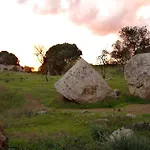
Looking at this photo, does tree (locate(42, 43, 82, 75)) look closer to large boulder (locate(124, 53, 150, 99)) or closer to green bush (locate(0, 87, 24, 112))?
green bush (locate(0, 87, 24, 112))

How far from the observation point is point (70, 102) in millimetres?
33812

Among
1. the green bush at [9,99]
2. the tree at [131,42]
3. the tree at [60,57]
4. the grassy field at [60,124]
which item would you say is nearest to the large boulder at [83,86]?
→ the grassy field at [60,124]

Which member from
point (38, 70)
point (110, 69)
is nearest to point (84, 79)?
point (110, 69)

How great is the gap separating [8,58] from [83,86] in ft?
243

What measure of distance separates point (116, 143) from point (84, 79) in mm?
22456

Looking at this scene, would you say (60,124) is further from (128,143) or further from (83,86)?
(83,86)

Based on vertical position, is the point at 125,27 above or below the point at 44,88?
above

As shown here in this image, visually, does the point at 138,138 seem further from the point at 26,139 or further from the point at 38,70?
the point at 38,70

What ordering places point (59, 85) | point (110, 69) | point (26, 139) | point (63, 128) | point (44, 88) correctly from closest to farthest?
point (26, 139), point (63, 128), point (59, 85), point (44, 88), point (110, 69)

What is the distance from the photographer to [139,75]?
34344 mm

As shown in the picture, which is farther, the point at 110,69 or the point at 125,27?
the point at 110,69

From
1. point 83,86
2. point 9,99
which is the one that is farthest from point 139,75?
point 9,99

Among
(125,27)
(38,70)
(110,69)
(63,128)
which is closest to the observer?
(63,128)

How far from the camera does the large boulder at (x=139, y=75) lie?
3344 cm
